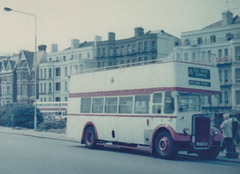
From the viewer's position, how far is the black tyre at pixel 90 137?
18.7 m

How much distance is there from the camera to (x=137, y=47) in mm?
69688

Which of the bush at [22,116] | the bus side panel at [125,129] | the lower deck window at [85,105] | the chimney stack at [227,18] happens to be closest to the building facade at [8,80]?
the bush at [22,116]

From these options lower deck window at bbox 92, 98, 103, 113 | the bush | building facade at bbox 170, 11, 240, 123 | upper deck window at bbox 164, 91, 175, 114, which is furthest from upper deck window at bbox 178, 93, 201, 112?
building facade at bbox 170, 11, 240, 123

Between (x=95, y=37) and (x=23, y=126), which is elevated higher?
(x=95, y=37)

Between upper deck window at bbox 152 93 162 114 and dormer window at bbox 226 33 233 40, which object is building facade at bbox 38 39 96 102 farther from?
upper deck window at bbox 152 93 162 114

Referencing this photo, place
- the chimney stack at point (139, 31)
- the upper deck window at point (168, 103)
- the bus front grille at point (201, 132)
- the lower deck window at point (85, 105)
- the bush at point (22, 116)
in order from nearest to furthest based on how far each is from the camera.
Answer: the bus front grille at point (201, 132) < the upper deck window at point (168, 103) < the lower deck window at point (85, 105) < the bush at point (22, 116) < the chimney stack at point (139, 31)

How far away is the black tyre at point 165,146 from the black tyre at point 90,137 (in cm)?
479

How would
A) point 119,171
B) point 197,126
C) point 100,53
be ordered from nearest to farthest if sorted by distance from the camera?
point 119,171
point 197,126
point 100,53

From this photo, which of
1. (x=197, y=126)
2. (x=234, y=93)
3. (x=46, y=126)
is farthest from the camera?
(x=234, y=93)

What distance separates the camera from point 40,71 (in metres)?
85.9

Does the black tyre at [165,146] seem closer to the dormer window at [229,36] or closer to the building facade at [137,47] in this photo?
the dormer window at [229,36]

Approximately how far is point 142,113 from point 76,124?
550 cm

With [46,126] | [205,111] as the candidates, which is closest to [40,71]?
[46,126]

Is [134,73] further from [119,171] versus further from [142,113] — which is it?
[119,171]
